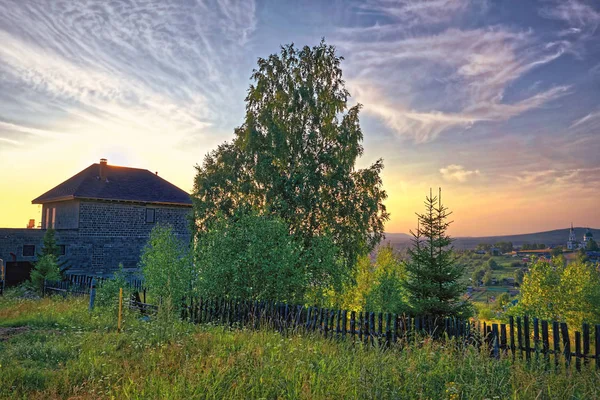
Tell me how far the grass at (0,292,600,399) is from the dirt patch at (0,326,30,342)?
195 cm

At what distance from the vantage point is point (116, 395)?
5.78 meters

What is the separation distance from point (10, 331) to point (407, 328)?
10876mm

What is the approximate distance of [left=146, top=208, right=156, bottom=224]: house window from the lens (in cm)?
3322

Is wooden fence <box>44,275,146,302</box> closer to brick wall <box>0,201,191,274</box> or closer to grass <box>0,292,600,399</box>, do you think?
brick wall <box>0,201,191,274</box>

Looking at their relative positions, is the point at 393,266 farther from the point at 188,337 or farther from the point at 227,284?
the point at 188,337

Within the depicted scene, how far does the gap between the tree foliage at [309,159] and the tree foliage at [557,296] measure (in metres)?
11.2

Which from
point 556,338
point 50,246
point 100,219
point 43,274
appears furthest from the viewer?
point 100,219

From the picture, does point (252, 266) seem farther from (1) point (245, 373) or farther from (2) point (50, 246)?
(2) point (50, 246)

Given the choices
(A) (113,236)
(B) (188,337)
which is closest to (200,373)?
(B) (188,337)

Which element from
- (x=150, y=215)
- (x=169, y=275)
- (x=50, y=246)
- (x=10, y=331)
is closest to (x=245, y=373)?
(x=10, y=331)

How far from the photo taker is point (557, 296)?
84.1 feet

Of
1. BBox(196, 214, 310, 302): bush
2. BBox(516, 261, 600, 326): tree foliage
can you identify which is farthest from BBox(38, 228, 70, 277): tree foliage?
BBox(516, 261, 600, 326): tree foliage

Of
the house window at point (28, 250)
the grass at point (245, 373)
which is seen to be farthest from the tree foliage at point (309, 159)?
the house window at point (28, 250)

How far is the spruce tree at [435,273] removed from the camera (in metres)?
12.1
